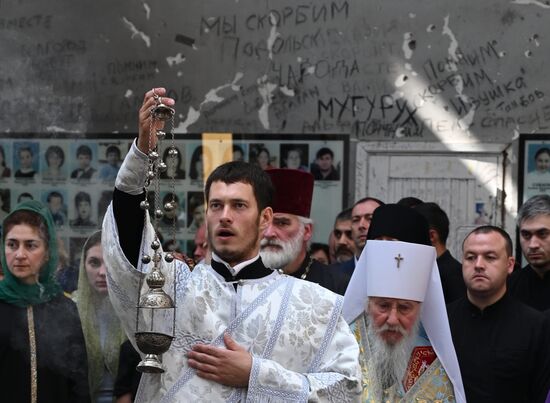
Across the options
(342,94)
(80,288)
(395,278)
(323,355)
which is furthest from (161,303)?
(342,94)

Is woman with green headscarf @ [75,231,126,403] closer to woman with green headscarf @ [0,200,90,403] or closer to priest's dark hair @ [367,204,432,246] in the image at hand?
woman with green headscarf @ [0,200,90,403]

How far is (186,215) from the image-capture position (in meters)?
10.3

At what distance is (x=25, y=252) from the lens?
19.1ft

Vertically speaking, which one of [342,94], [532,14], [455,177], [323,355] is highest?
[532,14]

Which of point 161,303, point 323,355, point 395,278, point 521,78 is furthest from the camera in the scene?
point 521,78

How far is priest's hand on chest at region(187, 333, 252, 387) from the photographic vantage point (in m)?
4.44

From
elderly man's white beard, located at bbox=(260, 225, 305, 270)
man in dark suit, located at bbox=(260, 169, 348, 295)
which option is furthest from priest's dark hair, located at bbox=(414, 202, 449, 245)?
elderly man's white beard, located at bbox=(260, 225, 305, 270)

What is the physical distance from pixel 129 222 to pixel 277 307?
622mm

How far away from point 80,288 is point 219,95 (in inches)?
152

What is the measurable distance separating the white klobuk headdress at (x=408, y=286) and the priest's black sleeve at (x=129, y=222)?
64.8 inches

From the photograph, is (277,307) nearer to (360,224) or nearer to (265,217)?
(265,217)

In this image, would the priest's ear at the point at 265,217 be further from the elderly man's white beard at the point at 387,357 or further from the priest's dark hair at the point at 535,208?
the priest's dark hair at the point at 535,208

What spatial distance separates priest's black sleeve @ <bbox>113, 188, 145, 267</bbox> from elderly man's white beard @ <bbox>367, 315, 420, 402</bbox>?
1677mm

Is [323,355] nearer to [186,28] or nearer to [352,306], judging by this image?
[352,306]
